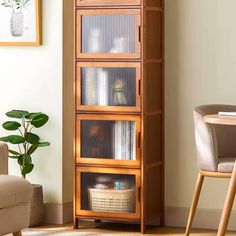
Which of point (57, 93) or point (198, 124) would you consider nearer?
point (198, 124)

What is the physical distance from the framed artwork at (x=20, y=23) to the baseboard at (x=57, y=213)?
1187mm

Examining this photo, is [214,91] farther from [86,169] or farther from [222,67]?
[86,169]

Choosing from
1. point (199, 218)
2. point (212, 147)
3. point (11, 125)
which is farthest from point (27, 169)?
point (212, 147)

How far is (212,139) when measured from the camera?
4988 millimetres

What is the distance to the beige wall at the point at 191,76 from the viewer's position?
18.4ft

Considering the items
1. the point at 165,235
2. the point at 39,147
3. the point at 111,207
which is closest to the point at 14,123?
the point at 39,147

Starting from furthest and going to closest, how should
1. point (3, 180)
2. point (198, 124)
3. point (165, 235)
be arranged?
1. point (165, 235)
2. point (198, 124)
3. point (3, 180)

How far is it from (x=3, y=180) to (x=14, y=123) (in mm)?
1220

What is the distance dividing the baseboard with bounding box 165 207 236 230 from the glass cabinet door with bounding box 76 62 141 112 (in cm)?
83

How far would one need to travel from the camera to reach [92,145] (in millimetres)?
5641

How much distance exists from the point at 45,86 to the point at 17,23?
510 millimetres

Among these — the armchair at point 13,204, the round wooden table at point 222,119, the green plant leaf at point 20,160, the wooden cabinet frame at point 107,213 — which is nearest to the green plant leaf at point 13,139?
the green plant leaf at point 20,160

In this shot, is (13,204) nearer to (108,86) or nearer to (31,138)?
(31,138)

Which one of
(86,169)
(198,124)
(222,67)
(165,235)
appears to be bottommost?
(165,235)
